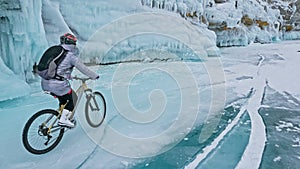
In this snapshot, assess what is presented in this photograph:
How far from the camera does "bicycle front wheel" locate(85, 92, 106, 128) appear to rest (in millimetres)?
3570

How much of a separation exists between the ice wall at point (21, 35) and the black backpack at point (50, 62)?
404 centimetres

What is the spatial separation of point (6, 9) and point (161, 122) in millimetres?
4879

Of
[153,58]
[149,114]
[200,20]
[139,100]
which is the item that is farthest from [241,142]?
[200,20]

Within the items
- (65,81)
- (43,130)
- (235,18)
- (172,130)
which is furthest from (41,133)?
(235,18)

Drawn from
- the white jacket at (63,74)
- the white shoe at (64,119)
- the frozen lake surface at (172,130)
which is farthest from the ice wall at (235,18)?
the white shoe at (64,119)

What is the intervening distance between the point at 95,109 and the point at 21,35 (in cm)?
388

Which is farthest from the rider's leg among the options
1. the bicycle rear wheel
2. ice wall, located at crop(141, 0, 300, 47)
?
ice wall, located at crop(141, 0, 300, 47)

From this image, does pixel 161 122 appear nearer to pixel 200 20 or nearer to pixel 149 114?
pixel 149 114

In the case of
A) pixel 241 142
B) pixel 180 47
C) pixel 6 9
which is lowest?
pixel 241 142

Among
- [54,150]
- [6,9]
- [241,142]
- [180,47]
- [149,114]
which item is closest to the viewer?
[54,150]

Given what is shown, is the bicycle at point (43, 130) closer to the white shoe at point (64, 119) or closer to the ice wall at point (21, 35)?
the white shoe at point (64, 119)

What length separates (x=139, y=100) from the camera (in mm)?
5383

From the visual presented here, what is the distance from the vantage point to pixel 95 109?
369cm

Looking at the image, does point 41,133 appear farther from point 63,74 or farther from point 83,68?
point 83,68
